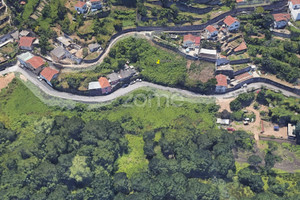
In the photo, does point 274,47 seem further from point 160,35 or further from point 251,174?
point 251,174

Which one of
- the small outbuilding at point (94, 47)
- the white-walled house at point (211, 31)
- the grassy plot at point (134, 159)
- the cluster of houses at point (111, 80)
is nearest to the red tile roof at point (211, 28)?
the white-walled house at point (211, 31)

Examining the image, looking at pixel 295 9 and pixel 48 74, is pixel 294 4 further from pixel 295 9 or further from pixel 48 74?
pixel 48 74

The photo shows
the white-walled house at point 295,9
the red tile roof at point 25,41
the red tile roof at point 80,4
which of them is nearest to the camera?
the red tile roof at point 25,41

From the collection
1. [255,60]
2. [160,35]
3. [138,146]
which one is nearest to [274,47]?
[255,60]

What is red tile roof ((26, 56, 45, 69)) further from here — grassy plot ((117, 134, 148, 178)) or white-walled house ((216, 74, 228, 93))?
white-walled house ((216, 74, 228, 93))

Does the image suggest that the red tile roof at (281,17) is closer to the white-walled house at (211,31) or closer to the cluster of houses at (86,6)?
the white-walled house at (211,31)
